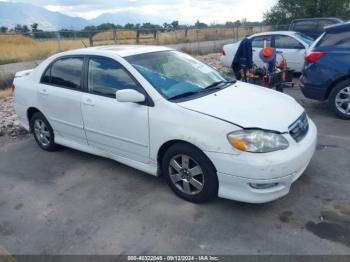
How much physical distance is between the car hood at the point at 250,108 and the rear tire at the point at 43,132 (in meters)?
2.52

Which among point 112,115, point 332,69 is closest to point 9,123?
point 112,115

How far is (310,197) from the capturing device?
3701mm

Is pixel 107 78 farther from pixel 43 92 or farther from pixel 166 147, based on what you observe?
pixel 43 92

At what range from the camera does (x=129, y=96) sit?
367 cm

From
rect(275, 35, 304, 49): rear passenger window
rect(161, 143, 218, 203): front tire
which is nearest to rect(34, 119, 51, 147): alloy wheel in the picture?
rect(161, 143, 218, 203): front tire

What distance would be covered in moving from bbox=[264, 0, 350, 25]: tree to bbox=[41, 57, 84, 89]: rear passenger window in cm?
2430

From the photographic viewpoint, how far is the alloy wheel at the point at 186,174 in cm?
355

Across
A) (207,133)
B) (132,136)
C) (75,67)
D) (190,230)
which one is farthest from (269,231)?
(75,67)

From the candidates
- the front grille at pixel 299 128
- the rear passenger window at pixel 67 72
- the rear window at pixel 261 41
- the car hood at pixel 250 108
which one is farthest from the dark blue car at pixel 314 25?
the rear passenger window at pixel 67 72

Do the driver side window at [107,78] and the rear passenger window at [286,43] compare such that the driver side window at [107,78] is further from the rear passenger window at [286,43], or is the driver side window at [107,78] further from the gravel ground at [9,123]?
the rear passenger window at [286,43]

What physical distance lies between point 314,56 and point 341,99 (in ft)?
2.95

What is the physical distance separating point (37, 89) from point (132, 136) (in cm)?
203

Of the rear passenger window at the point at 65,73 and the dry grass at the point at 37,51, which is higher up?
the rear passenger window at the point at 65,73

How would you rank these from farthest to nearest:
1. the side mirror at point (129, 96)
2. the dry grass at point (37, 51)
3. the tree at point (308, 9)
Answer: the tree at point (308, 9) < the dry grass at point (37, 51) < the side mirror at point (129, 96)
